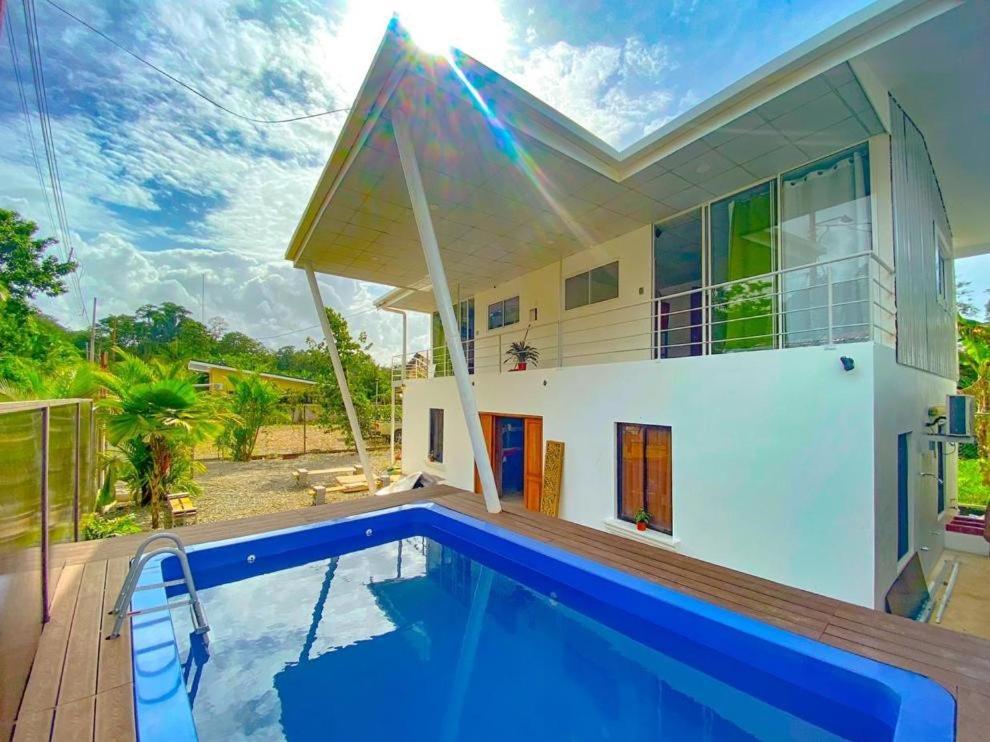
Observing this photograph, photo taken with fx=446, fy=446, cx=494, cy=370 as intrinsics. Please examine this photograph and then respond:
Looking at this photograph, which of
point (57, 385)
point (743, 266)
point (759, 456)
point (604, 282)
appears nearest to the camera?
point (759, 456)

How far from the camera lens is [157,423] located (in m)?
6.42

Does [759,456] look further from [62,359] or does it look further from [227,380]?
[227,380]

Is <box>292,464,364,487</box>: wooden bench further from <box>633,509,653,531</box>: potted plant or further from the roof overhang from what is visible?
<box>633,509,653,531</box>: potted plant

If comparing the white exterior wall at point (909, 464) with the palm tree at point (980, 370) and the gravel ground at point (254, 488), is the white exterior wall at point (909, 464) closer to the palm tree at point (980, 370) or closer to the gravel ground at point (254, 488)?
the palm tree at point (980, 370)

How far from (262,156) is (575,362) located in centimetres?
1047

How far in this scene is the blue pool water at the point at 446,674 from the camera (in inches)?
110

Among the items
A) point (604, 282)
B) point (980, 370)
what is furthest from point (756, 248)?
point (980, 370)

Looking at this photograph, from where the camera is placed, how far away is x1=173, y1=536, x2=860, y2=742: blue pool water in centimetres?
279

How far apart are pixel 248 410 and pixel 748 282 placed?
14435mm

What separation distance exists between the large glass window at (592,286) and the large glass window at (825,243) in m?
2.91

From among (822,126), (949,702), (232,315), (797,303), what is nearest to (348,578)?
(949,702)

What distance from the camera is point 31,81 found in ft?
24.7

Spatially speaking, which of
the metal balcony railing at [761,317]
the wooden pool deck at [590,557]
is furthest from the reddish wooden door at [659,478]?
the wooden pool deck at [590,557]

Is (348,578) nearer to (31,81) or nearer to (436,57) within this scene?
(436,57)
